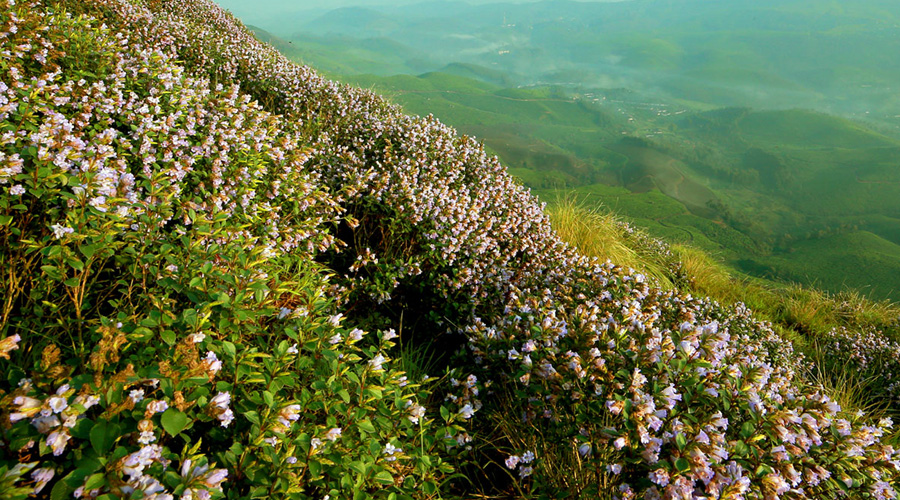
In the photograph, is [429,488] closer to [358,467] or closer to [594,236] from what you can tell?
[358,467]

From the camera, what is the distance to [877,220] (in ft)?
233

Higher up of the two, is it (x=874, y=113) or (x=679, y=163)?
(x=874, y=113)

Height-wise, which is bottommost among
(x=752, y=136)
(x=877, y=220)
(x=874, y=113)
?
(x=877, y=220)

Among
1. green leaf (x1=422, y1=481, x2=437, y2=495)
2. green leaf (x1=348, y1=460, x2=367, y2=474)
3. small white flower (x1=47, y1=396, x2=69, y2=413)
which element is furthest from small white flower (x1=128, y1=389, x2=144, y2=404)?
green leaf (x1=422, y1=481, x2=437, y2=495)

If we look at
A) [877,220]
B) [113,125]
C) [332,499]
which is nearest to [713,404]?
[332,499]

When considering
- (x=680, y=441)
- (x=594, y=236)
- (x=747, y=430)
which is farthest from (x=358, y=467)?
(x=594, y=236)

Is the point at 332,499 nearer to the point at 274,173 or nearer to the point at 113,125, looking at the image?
the point at 274,173

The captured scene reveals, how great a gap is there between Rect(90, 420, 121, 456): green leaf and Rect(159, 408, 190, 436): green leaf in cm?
11

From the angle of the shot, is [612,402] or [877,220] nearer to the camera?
[612,402]

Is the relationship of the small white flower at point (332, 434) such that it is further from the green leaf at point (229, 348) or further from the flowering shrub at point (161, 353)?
the green leaf at point (229, 348)

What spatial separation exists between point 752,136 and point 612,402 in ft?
542

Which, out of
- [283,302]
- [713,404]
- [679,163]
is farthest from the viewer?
[679,163]

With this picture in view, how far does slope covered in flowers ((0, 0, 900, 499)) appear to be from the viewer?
1.44m

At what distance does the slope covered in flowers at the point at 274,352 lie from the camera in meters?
1.44
